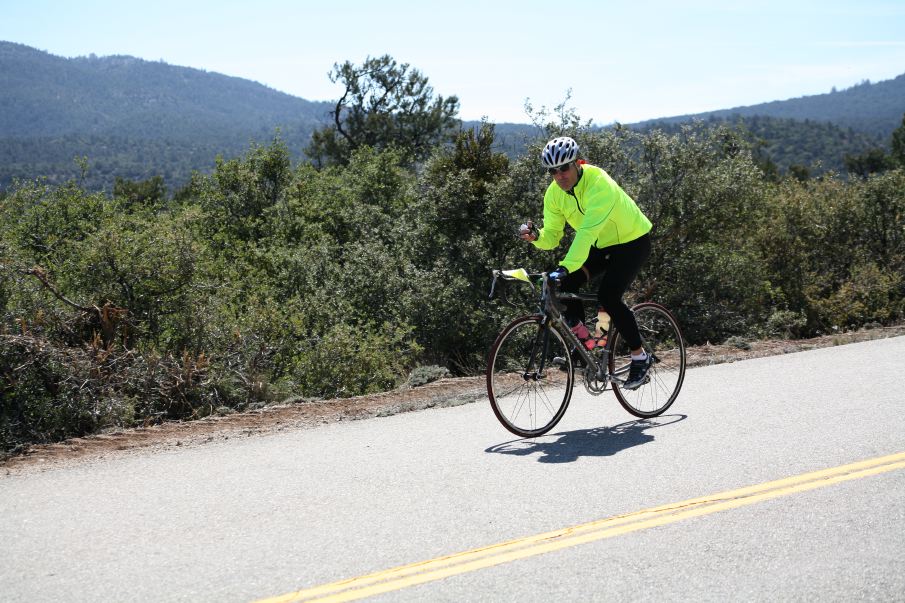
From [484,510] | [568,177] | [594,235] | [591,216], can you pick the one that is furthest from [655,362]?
[484,510]

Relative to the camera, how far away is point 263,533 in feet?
14.3

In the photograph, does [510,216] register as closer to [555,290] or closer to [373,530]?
[555,290]

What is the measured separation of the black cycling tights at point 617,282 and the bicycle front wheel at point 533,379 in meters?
0.32

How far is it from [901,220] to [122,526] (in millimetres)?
18815

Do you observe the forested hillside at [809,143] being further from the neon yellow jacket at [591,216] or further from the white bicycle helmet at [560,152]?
the white bicycle helmet at [560,152]

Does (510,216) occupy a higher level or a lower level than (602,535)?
higher

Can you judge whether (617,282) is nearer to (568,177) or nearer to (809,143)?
(568,177)

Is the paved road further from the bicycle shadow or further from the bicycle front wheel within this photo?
the bicycle front wheel

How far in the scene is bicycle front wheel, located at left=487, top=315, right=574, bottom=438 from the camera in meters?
6.27

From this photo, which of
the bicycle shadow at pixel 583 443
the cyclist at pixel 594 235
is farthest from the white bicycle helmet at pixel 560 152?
the bicycle shadow at pixel 583 443

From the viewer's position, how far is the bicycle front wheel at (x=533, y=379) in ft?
20.6

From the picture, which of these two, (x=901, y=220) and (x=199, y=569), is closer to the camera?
(x=199, y=569)

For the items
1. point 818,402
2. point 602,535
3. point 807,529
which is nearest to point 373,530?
point 602,535

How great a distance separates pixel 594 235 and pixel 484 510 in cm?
256
